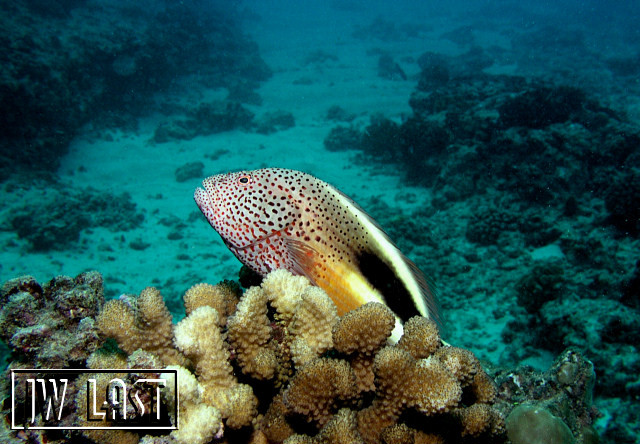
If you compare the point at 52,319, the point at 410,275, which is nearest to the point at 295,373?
the point at 410,275

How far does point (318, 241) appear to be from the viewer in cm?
250

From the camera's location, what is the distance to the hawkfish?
243 centimetres

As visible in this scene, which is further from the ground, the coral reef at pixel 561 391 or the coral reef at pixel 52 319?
the coral reef at pixel 52 319

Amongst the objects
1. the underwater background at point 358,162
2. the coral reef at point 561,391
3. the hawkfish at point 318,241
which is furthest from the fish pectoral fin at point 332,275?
the coral reef at point 561,391

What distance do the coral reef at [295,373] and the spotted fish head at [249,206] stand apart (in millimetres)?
438

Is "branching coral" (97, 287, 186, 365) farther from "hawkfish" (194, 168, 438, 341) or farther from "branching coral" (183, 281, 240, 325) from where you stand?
"hawkfish" (194, 168, 438, 341)

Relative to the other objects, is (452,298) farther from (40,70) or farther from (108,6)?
(108,6)

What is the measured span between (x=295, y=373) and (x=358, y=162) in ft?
54.1

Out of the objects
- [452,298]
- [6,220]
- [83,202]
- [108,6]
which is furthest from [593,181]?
[108,6]

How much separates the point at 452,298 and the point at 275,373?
683 cm

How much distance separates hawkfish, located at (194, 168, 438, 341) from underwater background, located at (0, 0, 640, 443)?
452 millimetres

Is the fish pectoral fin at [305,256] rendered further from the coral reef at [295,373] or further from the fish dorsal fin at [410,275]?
the fish dorsal fin at [410,275]

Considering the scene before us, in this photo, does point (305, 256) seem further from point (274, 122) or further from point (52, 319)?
point (274, 122)

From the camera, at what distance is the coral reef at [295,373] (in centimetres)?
171
